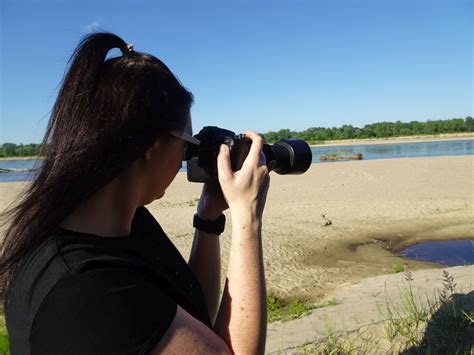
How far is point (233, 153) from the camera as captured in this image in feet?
4.89

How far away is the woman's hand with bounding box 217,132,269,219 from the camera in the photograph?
4.37 feet

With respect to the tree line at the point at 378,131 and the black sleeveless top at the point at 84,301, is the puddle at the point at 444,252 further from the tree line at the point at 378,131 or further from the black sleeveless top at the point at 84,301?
the tree line at the point at 378,131

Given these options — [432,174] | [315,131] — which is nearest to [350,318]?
[432,174]

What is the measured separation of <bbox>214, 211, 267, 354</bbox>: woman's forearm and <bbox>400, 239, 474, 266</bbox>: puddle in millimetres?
7599

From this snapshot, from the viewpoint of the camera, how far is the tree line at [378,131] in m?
81.2

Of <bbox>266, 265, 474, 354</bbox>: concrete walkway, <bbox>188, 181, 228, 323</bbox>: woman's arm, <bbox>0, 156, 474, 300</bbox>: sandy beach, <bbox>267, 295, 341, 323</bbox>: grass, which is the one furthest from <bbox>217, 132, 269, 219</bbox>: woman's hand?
<bbox>0, 156, 474, 300</bbox>: sandy beach

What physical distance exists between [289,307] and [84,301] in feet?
17.0

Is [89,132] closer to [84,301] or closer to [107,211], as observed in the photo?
[107,211]

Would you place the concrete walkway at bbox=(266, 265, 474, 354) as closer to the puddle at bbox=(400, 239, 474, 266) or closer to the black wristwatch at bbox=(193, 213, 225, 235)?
the black wristwatch at bbox=(193, 213, 225, 235)

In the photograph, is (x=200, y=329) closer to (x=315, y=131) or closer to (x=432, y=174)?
(x=432, y=174)

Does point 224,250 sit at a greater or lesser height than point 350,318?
lesser

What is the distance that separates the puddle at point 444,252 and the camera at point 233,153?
23.0ft

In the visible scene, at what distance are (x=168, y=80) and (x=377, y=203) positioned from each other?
13667mm

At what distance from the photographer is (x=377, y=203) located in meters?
13.9
